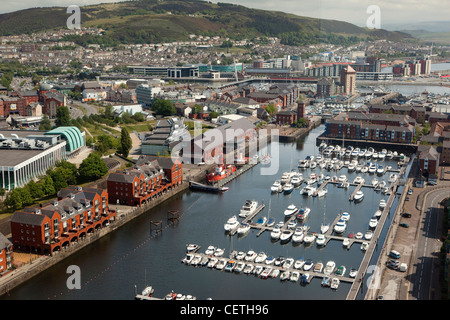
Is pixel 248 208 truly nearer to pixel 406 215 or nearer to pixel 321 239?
pixel 321 239

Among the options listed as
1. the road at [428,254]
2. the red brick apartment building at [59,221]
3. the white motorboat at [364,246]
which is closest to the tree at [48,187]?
the red brick apartment building at [59,221]

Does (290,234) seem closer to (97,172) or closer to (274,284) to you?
(274,284)

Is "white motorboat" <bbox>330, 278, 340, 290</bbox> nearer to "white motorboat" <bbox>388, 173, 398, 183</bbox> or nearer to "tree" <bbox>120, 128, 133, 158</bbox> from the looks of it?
"white motorboat" <bbox>388, 173, 398, 183</bbox>

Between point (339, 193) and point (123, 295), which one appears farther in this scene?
point (339, 193)

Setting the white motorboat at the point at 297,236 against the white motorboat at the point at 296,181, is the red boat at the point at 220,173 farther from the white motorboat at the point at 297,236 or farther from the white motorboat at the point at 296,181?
the white motorboat at the point at 297,236

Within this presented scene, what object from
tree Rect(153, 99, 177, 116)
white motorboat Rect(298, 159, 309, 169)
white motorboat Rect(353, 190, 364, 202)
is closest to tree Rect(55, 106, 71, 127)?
tree Rect(153, 99, 177, 116)

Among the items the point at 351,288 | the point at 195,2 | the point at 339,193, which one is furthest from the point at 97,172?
the point at 195,2
